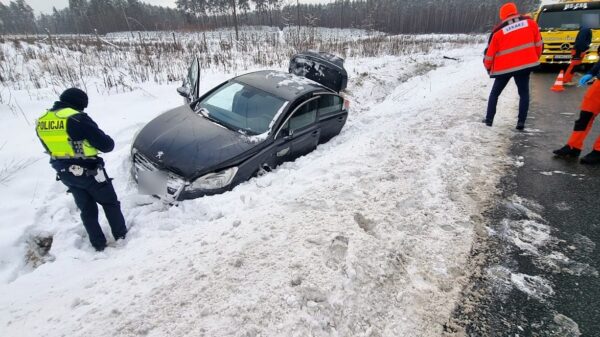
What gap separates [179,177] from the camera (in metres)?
3.52

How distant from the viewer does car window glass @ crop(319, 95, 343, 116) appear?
5.41 metres

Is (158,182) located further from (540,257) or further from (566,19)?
(566,19)

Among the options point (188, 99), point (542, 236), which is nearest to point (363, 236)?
point (542, 236)

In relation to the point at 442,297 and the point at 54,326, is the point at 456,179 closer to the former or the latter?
the point at 442,297

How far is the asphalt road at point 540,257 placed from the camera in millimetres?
2139

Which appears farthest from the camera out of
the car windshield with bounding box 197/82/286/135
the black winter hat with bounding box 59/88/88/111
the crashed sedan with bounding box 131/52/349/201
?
the car windshield with bounding box 197/82/286/135

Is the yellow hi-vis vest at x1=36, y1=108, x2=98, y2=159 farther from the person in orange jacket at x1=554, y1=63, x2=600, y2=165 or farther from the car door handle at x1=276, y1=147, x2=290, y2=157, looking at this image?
the person in orange jacket at x1=554, y1=63, x2=600, y2=165

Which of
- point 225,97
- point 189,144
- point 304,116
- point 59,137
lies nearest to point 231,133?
point 189,144

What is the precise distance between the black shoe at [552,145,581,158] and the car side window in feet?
11.5

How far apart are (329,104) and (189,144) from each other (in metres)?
2.81

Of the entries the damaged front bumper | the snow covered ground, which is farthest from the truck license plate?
the damaged front bumper

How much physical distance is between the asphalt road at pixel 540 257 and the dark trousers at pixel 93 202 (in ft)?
10.5

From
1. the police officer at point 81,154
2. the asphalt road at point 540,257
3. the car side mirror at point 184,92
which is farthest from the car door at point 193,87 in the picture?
the asphalt road at point 540,257

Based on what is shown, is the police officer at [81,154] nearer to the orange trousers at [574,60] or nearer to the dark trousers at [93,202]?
the dark trousers at [93,202]
